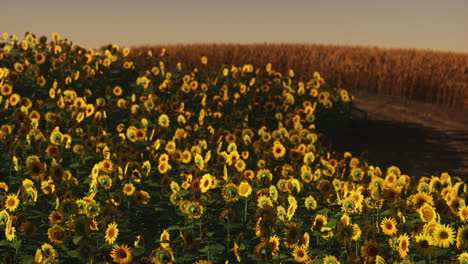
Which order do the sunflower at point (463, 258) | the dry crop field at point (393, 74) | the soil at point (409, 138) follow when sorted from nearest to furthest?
the sunflower at point (463, 258), the soil at point (409, 138), the dry crop field at point (393, 74)

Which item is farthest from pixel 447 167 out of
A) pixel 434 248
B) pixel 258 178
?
pixel 434 248

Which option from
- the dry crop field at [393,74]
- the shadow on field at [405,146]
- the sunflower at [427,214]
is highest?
the dry crop field at [393,74]

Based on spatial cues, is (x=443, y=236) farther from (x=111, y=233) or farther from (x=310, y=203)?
(x=111, y=233)

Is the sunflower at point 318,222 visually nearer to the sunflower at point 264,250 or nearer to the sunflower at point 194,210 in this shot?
the sunflower at point 264,250

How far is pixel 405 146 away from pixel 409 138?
66cm

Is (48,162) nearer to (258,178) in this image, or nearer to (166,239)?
(258,178)

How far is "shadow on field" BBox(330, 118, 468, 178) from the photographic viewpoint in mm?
→ 9086

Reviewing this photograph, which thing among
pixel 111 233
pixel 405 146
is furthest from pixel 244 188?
pixel 405 146

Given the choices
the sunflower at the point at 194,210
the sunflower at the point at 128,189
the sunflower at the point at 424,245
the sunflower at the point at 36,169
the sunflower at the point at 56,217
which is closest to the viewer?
the sunflower at the point at 424,245

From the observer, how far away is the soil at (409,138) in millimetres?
9188

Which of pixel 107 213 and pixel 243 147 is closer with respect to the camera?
pixel 107 213

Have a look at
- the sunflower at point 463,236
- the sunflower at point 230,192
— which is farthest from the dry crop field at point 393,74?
the sunflower at point 463,236

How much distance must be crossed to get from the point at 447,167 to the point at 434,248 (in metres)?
6.12

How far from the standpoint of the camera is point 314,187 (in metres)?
5.47
